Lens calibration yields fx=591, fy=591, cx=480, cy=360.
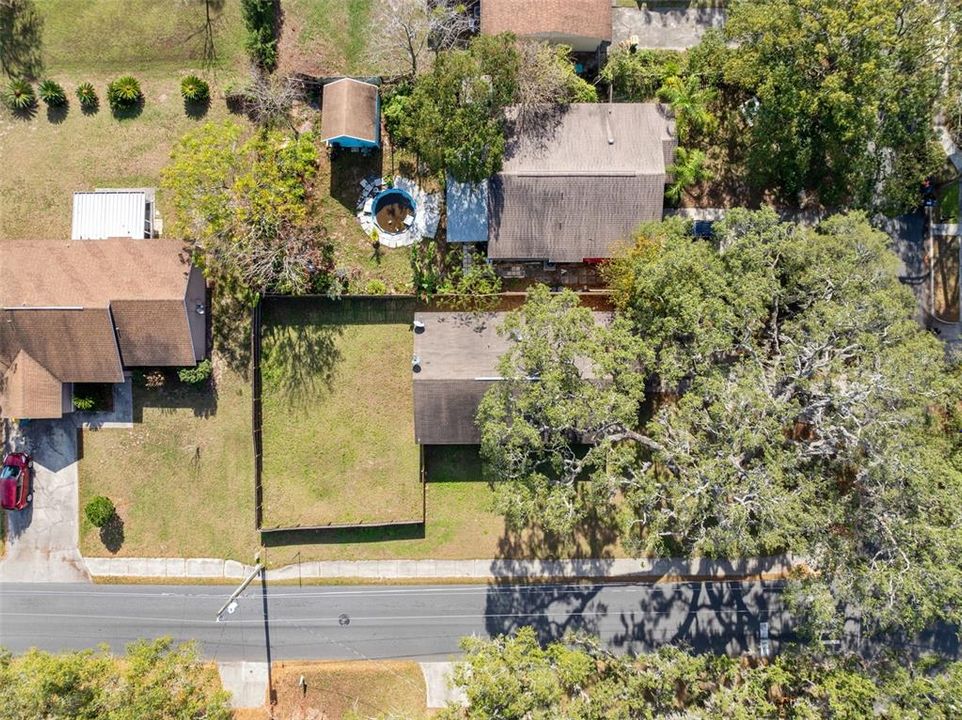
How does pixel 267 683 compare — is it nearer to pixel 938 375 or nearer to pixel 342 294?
pixel 342 294

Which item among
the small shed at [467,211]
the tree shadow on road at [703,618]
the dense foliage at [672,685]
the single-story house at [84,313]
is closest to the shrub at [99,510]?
the single-story house at [84,313]

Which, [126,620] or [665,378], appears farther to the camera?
[126,620]

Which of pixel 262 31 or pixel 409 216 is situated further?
pixel 409 216

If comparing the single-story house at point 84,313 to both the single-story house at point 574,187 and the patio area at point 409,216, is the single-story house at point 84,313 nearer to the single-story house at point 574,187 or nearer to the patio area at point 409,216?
the patio area at point 409,216

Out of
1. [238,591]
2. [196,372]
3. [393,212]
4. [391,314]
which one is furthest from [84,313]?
[393,212]

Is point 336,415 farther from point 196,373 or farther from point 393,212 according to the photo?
point 393,212

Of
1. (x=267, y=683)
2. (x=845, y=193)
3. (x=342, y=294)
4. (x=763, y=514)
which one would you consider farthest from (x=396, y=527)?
(x=845, y=193)

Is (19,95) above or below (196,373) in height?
above

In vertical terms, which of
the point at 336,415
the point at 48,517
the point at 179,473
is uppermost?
the point at 336,415
